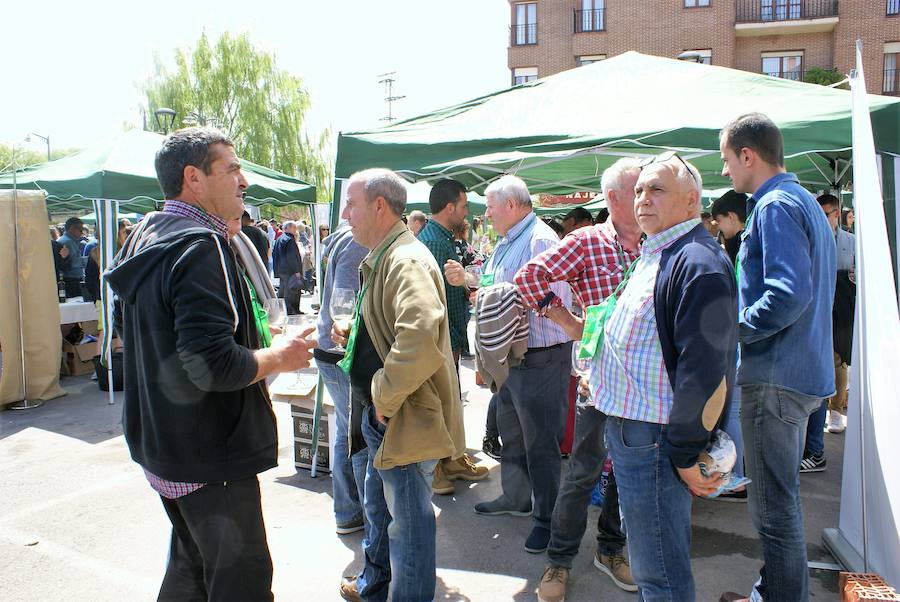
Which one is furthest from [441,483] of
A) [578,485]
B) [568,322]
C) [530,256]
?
[568,322]

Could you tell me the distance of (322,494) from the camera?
4.38 m

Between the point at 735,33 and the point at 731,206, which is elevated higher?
the point at 735,33

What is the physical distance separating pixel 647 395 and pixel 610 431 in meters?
0.24

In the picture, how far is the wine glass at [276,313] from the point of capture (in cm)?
213

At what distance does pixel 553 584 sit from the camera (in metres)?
3.04

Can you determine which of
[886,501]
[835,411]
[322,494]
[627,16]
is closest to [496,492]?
[322,494]

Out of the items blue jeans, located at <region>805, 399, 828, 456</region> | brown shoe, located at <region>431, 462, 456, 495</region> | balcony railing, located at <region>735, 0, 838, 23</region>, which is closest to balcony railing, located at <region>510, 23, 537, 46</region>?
balcony railing, located at <region>735, 0, 838, 23</region>

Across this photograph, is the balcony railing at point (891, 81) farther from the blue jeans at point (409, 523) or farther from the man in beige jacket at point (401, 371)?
the blue jeans at point (409, 523)

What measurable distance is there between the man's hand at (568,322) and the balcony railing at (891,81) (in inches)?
1212

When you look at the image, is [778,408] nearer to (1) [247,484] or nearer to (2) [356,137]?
(1) [247,484]

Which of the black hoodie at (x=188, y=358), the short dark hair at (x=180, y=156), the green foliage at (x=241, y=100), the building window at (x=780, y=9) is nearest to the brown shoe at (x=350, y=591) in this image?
the black hoodie at (x=188, y=358)

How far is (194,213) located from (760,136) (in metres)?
2.27

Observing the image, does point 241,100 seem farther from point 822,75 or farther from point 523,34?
point 822,75

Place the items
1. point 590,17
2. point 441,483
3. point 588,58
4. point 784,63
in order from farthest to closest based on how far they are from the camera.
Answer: point 588,58 < point 590,17 < point 784,63 < point 441,483
